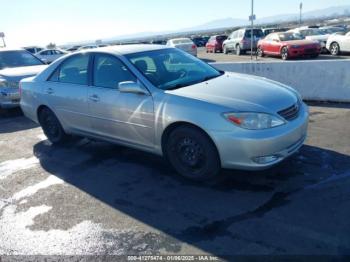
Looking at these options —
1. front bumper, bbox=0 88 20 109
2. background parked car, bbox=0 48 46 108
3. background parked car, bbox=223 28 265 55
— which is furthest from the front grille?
background parked car, bbox=223 28 265 55

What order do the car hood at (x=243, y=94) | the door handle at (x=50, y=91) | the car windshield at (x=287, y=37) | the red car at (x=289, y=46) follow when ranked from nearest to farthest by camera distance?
1. the car hood at (x=243, y=94)
2. the door handle at (x=50, y=91)
3. the red car at (x=289, y=46)
4. the car windshield at (x=287, y=37)

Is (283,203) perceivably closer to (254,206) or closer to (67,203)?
(254,206)

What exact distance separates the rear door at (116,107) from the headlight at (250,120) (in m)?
1.07

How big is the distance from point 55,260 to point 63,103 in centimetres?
306

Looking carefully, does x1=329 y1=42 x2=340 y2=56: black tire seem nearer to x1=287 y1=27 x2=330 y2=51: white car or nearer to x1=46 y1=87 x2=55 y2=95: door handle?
x1=287 y1=27 x2=330 y2=51: white car

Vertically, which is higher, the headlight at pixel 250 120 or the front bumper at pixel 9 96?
the headlight at pixel 250 120

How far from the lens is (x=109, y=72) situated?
5031 mm

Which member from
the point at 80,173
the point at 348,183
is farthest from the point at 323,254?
the point at 80,173

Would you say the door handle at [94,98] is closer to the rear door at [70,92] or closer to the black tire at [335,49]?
the rear door at [70,92]

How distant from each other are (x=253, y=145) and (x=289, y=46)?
52.2 ft

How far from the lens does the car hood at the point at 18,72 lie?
874 centimetres

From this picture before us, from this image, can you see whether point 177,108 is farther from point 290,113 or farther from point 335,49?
point 335,49

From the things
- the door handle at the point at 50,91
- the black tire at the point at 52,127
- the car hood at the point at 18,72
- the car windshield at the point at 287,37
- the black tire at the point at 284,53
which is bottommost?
the black tire at the point at 52,127

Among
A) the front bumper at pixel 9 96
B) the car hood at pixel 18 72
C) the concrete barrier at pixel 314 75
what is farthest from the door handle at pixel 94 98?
the concrete barrier at pixel 314 75
